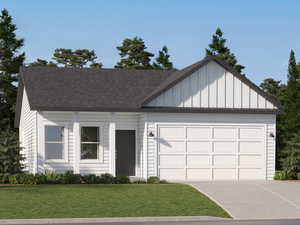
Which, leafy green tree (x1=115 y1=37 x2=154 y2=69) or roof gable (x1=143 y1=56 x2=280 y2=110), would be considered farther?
leafy green tree (x1=115 y1=37 x2=154 y2=69)

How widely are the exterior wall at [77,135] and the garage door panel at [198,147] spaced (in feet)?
8.11

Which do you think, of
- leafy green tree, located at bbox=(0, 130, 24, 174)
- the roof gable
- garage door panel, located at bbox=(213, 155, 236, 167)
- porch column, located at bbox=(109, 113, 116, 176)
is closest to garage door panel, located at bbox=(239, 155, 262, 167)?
garage door panel, located at bbox=(213, 155, 236, 167)

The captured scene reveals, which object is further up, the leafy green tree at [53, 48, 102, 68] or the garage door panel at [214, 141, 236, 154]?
the leafy green tree at [53, 48, 102, 68]

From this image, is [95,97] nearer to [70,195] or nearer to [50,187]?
[50,187]

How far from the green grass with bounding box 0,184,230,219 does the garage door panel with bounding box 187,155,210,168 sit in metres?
4.43

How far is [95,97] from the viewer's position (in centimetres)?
2720

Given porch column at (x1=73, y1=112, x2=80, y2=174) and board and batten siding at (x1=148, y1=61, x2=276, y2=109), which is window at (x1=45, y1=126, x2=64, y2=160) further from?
board and batten siding at (x1=148, y1=61, x2=276, y2=109)

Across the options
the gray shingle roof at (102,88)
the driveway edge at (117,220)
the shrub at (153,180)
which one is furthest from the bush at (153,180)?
the driveway edge at (117,220)

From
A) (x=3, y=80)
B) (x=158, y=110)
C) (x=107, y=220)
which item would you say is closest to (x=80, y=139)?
(x=158, y=110)

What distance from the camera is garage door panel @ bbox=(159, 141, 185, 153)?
1033 inches

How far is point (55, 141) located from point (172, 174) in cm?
556

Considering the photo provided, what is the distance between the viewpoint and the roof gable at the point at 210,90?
86.7 feet

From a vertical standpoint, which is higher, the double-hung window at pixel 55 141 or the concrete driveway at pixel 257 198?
the double-hung window at pixel 55 141

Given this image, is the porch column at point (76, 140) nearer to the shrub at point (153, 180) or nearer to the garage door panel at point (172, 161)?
the shrub at point (153, 180)
